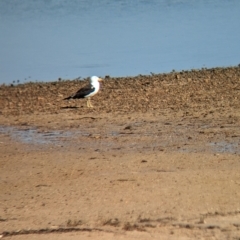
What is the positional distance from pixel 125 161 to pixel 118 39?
47.5ft

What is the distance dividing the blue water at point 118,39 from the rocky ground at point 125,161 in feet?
11.8

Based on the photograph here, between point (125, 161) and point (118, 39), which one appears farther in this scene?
point (118, 39)

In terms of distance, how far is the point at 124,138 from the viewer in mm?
10680

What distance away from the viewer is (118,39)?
2367 cm

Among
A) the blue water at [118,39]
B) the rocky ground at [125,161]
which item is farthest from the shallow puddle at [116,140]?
the blue water at [118,39]

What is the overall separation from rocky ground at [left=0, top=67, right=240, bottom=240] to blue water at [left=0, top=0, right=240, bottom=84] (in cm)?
359

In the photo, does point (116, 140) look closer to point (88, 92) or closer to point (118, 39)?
point (88, 92)

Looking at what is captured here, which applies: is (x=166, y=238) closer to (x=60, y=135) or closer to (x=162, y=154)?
(x=162, y=154)

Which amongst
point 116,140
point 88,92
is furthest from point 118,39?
point 116,140

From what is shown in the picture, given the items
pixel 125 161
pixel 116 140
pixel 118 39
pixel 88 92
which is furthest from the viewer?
pixel 118 39

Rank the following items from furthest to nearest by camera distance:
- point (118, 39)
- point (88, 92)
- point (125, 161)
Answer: point (118, 39)
point (88, 92)
point (125, 161)

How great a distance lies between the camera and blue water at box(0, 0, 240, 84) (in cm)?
1909

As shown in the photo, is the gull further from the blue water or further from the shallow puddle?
the blue water

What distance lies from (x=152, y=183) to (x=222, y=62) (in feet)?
35.5
